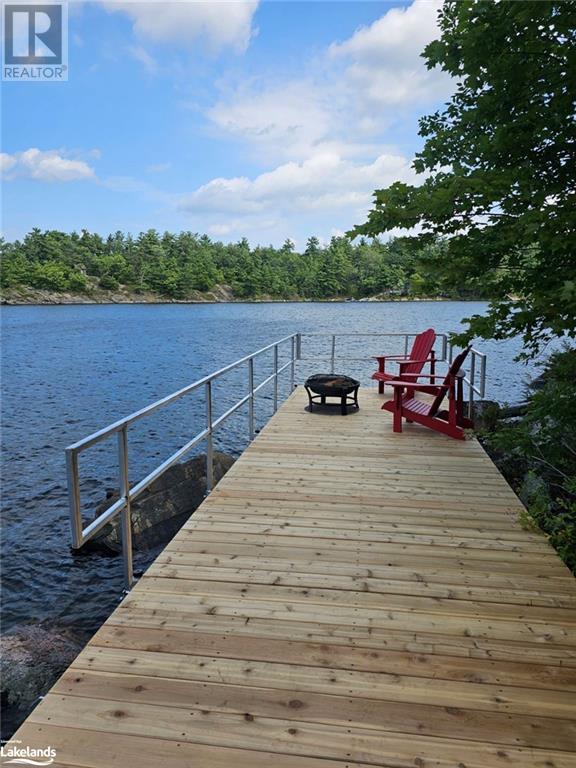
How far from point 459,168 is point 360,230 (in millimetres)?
646

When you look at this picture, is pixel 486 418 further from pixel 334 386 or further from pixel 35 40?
pixel 35 40

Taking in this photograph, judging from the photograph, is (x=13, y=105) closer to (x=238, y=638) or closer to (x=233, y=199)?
(x=238, y=638)

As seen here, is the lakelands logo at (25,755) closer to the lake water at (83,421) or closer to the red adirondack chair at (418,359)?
the lake water at (83,421)

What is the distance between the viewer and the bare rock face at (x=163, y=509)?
17.1ft

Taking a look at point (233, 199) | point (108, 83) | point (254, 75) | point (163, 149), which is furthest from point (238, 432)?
point (233, 199)

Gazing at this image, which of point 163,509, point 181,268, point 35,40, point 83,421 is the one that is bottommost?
point 83,421

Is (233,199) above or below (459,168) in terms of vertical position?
above

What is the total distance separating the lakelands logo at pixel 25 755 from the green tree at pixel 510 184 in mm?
2265

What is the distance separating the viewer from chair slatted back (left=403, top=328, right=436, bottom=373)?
6812 millimetres

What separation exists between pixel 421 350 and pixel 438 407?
142 centimetres

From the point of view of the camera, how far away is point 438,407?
573 cm

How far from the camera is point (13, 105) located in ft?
66.8

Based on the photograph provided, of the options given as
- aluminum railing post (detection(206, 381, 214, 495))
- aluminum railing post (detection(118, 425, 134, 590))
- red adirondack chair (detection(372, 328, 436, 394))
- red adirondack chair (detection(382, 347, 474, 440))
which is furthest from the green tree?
red adirondack chair (detection(372, 328, 436, 394))

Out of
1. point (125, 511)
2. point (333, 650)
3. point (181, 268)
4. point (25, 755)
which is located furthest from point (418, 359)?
point (181, 268)
